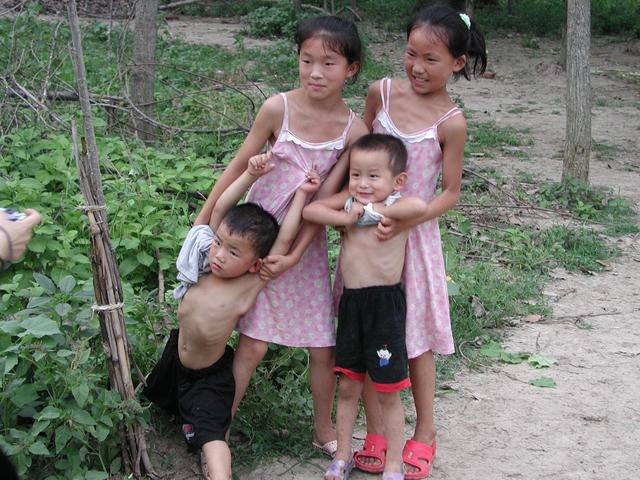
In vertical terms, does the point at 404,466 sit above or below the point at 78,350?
below

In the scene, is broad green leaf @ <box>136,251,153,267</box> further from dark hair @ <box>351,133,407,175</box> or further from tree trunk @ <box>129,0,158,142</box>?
tree trunk @ <box>129,0,158,142</box>

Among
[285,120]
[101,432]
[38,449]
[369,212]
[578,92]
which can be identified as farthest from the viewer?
[578,92]

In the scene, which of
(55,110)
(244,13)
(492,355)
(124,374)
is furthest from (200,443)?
(244,13)

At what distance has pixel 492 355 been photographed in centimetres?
444

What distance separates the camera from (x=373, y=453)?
3336 mm

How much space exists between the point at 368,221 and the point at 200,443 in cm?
97

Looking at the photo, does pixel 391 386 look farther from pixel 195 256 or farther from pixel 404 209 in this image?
pixel 195 256

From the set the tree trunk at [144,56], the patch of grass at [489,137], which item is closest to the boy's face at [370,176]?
the tree trunk at [144,56]

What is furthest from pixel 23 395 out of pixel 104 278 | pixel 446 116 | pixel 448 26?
pixel 448 26

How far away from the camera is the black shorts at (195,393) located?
3.12 m

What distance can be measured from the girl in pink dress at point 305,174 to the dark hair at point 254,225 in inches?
2.4

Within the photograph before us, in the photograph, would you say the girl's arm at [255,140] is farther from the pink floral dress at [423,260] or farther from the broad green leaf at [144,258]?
the broad green leaf at [144,258]

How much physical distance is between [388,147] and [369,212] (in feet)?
0.76

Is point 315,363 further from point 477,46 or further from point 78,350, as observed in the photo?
point 477,46
